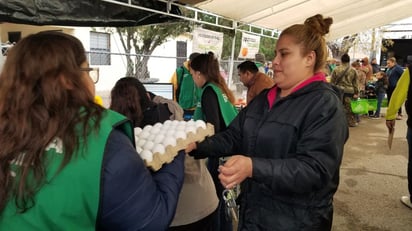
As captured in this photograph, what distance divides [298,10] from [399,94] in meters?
3.18

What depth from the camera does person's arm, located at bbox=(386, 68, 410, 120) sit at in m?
3.70

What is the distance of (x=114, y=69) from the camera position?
15305mm

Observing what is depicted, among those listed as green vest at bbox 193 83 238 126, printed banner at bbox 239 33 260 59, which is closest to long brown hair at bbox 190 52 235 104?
green vest at bbox 193 83 238 126

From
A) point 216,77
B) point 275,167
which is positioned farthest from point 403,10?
point 275,167

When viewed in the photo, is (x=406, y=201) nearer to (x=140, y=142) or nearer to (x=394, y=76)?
(x=140, y=142)

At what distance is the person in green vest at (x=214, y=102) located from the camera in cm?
297

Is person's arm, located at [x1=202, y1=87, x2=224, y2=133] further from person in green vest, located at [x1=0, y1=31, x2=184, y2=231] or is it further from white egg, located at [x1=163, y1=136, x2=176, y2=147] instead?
person in green vest, located at [x1=0, y1=31, x2=184, y2=231]

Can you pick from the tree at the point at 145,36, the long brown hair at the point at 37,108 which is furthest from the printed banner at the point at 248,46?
the tree at the point at 145,36

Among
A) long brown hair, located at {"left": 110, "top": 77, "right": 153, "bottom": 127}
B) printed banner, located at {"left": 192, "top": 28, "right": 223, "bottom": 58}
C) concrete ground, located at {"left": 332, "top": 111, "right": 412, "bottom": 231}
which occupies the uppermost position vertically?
printed banner, located at {"left": 192, "top": 28, "right": 223, "bottom": 58}

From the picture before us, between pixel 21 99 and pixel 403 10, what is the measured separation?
9.89 meters

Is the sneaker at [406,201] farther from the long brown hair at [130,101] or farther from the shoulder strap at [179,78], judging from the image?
the long brown hair at [130,101]

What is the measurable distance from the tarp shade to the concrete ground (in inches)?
118

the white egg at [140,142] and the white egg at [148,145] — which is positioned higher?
the white egg at [148,145]

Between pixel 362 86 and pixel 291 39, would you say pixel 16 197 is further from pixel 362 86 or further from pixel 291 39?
pixel 362 86
